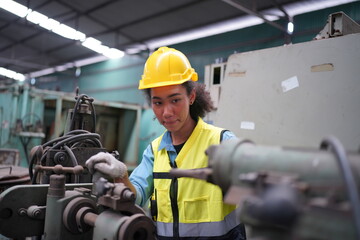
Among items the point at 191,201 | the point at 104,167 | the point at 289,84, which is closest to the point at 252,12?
the point at 289,84

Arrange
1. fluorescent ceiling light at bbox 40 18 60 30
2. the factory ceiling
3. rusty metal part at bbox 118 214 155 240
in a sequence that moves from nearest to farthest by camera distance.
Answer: rusty metal part at bbox 118 214 155 240 < the factory ceiling < fluorescent ceiling light at bbox 40 18 60 30

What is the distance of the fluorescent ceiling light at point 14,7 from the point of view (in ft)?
20.0

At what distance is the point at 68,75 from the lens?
31.7 feet

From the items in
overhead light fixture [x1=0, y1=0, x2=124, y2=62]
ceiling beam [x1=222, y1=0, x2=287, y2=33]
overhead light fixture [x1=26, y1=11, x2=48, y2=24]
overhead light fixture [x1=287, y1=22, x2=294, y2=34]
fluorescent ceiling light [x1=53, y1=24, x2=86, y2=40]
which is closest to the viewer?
ceiling beam [x1=222, y1=0, x2=287, y2=33]

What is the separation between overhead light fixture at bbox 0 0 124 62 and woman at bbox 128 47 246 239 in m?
6.11

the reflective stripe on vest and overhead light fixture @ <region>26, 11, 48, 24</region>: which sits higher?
overhead light fixture @ <region>26, 11, 48, 24</region>

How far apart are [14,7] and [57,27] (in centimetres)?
92

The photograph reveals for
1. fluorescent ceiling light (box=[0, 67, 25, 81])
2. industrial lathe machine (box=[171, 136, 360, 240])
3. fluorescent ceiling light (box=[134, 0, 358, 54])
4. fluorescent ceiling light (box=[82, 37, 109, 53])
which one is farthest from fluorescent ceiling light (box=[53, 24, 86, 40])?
industrial lathe machine (box=[171, 136, 360, 240])

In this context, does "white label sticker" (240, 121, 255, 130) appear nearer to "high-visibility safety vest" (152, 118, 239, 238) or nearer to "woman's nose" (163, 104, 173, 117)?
"high-visibility safety vest" (152, 118, 239, 238)

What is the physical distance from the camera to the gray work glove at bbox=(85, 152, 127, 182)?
2.86 feet

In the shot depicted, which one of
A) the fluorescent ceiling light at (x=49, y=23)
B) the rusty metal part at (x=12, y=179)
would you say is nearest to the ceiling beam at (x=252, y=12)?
the rusty metal part at (x=12, y=179)

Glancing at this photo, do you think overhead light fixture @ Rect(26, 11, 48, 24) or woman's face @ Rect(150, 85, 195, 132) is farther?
overhead light fixture @ Rect(26, 11, 48, 24)

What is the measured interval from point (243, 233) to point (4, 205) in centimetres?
85

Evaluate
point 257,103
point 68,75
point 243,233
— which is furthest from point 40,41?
point 243,233
